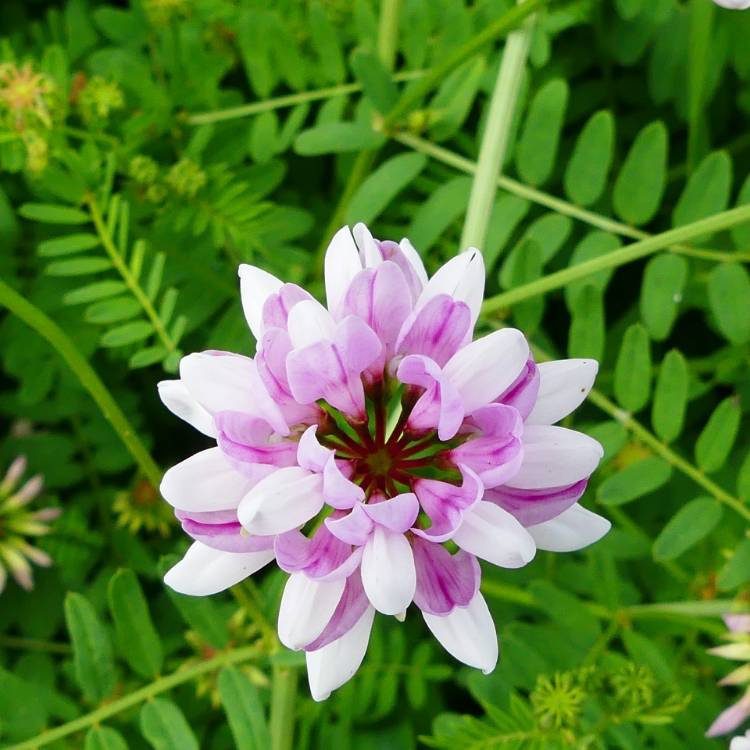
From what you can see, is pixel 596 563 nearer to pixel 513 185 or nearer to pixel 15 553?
pixel 513 185

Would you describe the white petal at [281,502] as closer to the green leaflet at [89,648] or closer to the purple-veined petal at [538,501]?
the purple-veined petal at [538,501]

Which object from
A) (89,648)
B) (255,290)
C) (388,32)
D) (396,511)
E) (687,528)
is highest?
(388,32)

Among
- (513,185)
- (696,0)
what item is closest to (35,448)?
(513,185)

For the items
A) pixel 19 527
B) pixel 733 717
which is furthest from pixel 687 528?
pixel 19 527

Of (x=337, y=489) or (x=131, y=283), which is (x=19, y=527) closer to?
(x=131, y=283)

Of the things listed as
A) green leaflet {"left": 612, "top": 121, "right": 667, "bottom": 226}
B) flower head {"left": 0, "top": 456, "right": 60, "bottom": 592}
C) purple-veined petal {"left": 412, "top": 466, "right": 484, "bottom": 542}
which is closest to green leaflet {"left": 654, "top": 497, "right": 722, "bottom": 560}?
green leaflet {"left": 612, "top": 121, "right": 667, "bottom": 226}

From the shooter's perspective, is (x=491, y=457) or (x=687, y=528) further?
(x=687, y=528)

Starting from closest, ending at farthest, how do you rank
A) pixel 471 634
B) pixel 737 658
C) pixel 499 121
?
pixel 471 634 → pixel 737 658 → pixel 499 121

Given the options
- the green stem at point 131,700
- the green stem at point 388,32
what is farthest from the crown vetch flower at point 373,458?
the green stem at point 388,32
